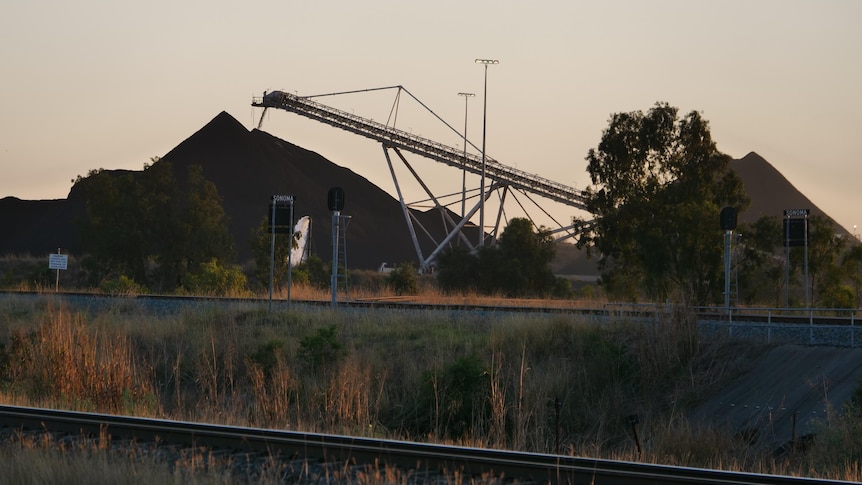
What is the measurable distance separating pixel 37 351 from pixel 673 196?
30.2 m

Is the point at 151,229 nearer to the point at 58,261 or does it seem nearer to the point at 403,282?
the point at 403,282

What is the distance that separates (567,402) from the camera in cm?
1786

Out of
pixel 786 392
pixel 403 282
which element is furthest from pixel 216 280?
pixel 786 392

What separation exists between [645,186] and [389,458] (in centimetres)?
3551

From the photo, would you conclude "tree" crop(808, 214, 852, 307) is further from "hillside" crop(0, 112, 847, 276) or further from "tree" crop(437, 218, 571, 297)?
"hillside" crop(0, 112, 847, 276)

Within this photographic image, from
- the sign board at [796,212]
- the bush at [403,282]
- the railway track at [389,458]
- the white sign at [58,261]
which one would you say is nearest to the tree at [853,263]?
the sign board at [796,212]

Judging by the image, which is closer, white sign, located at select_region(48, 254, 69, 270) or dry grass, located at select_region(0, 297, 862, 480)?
dry grass, located at select_region(0, 297, 862, 480)

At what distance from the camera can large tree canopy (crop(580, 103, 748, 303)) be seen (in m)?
42.7

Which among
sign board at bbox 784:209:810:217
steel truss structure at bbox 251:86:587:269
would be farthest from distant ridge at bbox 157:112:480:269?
sign board at bbox 784:209:810:217

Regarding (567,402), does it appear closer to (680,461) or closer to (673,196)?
(680,461)

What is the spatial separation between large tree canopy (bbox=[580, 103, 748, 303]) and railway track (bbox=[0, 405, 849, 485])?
31308 millimetres

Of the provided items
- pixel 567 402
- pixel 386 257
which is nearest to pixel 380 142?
pixel 567 402

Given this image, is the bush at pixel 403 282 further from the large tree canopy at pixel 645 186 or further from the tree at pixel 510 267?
the large tree canopy at pixel 645 186

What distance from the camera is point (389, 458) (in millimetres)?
10234
